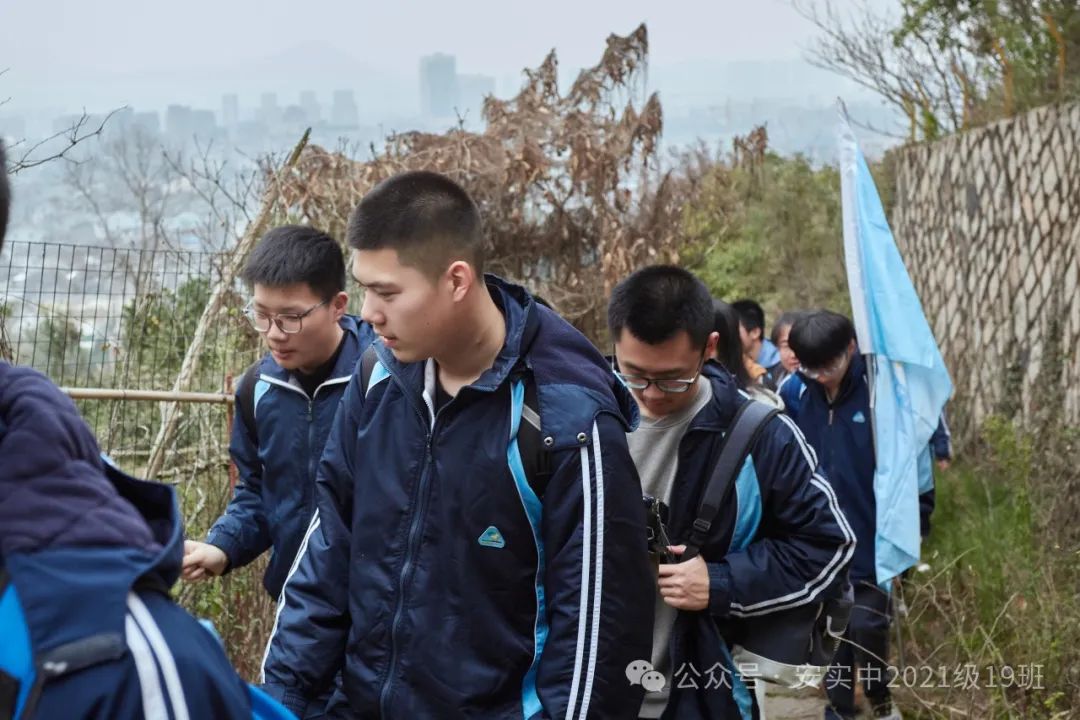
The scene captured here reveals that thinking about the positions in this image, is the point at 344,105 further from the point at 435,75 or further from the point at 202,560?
the point at 202,560

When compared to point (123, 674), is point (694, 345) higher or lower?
higher

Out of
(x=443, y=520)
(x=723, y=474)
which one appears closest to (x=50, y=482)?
(x=443, y=520)

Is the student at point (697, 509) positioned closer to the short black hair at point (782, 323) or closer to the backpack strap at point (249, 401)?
the backpack strap at point (249, 401)

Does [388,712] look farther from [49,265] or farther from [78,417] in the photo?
[49,265]

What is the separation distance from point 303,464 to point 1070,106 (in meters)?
5.92

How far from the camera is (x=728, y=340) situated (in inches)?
163

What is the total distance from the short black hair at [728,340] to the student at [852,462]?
965mm

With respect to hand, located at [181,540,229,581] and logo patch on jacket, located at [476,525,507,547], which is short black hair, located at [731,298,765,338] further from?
logo patch on jacket, located at [476,525,507,547]

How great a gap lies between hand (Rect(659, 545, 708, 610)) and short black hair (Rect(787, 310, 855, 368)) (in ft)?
7.67

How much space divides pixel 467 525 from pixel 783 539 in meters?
1.11

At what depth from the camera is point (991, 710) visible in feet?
13.5

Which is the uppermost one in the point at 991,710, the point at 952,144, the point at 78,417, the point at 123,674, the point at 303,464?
the point at 952,144

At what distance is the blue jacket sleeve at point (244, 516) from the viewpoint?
11.0 feet

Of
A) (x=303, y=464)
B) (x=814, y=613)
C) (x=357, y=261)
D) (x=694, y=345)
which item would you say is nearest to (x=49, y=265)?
(x=303, y=464)
